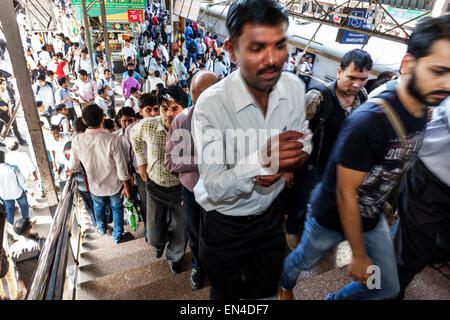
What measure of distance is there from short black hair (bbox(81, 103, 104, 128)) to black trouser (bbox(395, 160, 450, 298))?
2946mm

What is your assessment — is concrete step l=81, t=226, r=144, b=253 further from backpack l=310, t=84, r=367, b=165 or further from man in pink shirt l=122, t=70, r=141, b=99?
man in pink shirt l=122, t=70, r=141, b=99

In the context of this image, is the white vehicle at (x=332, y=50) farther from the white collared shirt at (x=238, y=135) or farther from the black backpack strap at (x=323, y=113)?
the white collared shirt at (x=238, y=135)

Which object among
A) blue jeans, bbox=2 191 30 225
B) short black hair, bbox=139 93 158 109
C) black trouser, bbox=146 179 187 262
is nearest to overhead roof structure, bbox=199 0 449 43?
black trouser, bbox=146 179 187 262

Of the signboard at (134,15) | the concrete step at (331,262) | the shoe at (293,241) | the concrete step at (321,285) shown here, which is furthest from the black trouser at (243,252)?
the signboard at (134,15)

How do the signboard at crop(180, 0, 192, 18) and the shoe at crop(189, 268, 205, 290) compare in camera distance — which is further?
the signboard at crop(180, 0, 192, 18)

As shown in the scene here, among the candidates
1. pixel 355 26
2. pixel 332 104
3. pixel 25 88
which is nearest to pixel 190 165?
pixel 332 104

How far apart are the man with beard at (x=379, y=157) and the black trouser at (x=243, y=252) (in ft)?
1.15

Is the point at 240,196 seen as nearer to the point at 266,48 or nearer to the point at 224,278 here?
the point at 224,278

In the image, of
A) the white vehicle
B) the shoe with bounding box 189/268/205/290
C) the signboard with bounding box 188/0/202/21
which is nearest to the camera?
the shoe with bounding box 189/268/205/290

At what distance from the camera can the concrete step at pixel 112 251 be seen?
3244 millimetres

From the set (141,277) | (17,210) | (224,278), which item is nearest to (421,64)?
(224,278)

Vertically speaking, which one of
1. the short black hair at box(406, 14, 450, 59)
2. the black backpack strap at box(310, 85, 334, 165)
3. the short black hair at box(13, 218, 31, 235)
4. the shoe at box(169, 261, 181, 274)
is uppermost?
the short black hair at box(406, 14, 450, 59)

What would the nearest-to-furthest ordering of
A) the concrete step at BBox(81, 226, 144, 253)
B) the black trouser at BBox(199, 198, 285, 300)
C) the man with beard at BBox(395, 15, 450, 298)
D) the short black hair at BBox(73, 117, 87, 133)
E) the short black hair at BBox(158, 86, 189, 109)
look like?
the black trouser at BBox(199, 198, 285, 300), the man with beard at BBox(395, 15, 450, 298), the short black hair at BBox(158, 86, 189, 109), the short black hair at BBox(73, 117, 87, 133), the concrete step at BBox(81, 226, 144, 253)

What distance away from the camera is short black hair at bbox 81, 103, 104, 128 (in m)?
3.03
